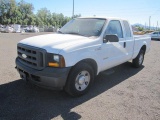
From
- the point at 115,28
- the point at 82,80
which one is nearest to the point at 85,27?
the point at 115,28

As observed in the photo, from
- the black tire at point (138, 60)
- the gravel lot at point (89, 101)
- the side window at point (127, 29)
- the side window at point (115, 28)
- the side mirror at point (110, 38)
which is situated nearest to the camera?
the gravel lot at point (89, 101)

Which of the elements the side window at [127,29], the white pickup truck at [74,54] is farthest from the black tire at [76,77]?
the side window at [127,29]

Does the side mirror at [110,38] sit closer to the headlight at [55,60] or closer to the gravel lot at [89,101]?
the gravel lot at [89,101]

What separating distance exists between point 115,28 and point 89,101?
2414mm

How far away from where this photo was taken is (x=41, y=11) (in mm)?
86812

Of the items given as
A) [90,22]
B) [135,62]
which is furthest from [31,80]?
[135,62]

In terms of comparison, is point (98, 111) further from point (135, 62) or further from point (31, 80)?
point (135, 62)

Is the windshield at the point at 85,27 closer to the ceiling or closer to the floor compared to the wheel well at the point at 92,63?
closer to the ceiling

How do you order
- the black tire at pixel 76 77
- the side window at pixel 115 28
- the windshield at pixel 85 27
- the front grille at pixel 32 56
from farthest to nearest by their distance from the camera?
1. the side window at pixel 115 28
2. the windshield at pixel 85 27
3. the black tire at pixel 76 77
4. the front grille at pixel 32 56

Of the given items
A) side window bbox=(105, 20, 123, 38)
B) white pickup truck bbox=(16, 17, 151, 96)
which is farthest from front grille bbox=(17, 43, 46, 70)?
side window bbox=(105, 20, 123, 38)

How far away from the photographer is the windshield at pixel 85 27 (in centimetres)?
513

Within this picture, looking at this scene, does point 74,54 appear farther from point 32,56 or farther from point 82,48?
point 32,56

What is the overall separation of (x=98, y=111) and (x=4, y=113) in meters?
1.87

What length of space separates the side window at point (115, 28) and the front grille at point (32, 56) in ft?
Answer: 6.57
